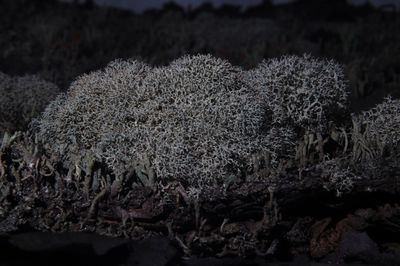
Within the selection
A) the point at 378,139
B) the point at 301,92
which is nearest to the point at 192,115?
the point at 301,92

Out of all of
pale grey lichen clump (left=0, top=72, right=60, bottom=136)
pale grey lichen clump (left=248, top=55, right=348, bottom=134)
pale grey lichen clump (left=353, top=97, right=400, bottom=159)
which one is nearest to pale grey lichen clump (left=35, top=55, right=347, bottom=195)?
pale grey lichen clump (left=248, top=55, right=348, bottom=134)

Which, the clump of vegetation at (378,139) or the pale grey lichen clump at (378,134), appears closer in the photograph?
the clump of vegetation at (378,139)

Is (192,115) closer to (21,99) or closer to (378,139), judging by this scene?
(378,139)

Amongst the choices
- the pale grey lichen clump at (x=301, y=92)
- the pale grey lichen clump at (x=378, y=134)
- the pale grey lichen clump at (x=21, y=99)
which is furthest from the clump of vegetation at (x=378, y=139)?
Result: the pale grey lichen clump at (x=21, y=99)

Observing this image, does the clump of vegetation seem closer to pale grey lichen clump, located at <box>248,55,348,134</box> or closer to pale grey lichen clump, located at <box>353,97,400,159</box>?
pale grey lichen clump, located at <box>353,97,400,159</box>

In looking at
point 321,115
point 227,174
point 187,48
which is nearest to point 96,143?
point 227,174

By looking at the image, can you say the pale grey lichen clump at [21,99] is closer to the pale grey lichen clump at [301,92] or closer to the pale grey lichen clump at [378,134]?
the pale grey lichen clump at [301,92]
